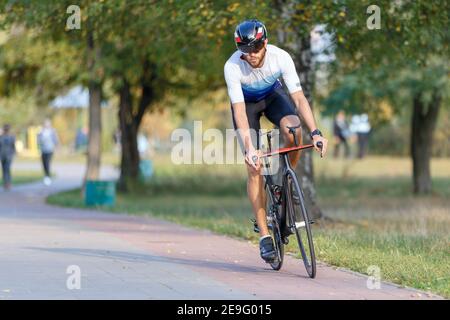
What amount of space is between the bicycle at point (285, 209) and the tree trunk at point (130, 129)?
61.1 ft

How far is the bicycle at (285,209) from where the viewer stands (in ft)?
28.4

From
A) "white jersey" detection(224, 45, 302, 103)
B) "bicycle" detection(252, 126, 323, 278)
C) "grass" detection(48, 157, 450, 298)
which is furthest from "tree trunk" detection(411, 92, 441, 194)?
"white jersey" detection(224, 45, 302, 103)

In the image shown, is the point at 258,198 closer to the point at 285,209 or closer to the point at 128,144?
the point at 285,209

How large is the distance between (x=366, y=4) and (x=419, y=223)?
4046 mm

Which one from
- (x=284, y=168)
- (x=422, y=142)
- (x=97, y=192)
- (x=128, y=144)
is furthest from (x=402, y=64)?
(x=284, y=168)

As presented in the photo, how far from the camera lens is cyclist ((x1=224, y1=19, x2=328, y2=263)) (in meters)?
8.70

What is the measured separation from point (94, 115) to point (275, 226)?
14856 millimetres

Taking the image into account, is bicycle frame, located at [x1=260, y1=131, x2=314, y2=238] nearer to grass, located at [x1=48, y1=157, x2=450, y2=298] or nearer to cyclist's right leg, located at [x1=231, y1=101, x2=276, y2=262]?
cyclist's right leg, located at [x1=231, y1=101, x2=276, y2=262]

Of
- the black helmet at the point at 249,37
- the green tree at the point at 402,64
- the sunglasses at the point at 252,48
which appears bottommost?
the sunglasses at the point at 252,48

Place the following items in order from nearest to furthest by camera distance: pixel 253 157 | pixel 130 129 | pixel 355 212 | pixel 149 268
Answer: pixel 253 157 → pixel 149 268 → pixel 355 212 → pixel 130 129

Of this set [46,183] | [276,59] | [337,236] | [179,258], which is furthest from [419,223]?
[46,183]

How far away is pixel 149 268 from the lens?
9.34 metres

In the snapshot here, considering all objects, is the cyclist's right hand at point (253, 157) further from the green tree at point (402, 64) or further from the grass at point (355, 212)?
the green tree at point (402, 64)

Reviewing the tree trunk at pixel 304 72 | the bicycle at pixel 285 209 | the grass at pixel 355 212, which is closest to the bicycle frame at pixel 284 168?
the bicycle at pixel 285 209
